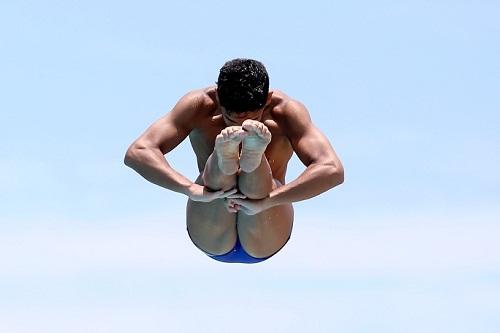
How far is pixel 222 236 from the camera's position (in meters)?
15.3

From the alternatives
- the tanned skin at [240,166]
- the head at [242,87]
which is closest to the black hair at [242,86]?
the head at [242,87]

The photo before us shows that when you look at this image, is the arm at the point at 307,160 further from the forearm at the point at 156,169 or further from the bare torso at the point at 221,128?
the forearm at the point at 156,169

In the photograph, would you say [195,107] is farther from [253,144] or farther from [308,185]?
[253,144]

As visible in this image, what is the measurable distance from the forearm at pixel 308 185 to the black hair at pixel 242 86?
0.93 meters

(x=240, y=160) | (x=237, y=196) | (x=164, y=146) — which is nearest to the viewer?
(x=240, y=160)

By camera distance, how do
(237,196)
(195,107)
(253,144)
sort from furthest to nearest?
(195,107) → (237,196) → (253,144)

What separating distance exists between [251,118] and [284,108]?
0.94 metres

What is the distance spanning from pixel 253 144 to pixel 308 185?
122 cm

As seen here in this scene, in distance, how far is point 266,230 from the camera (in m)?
15.1

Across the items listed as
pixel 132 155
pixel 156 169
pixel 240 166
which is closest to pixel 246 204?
pixel 240 166

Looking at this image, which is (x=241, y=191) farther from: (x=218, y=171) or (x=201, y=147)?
(x=201, y=147)

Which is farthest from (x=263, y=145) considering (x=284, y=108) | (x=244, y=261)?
(x=244, y=261)

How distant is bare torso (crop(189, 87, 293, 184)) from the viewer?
48.5ft

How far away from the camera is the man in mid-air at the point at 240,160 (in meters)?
13.6
